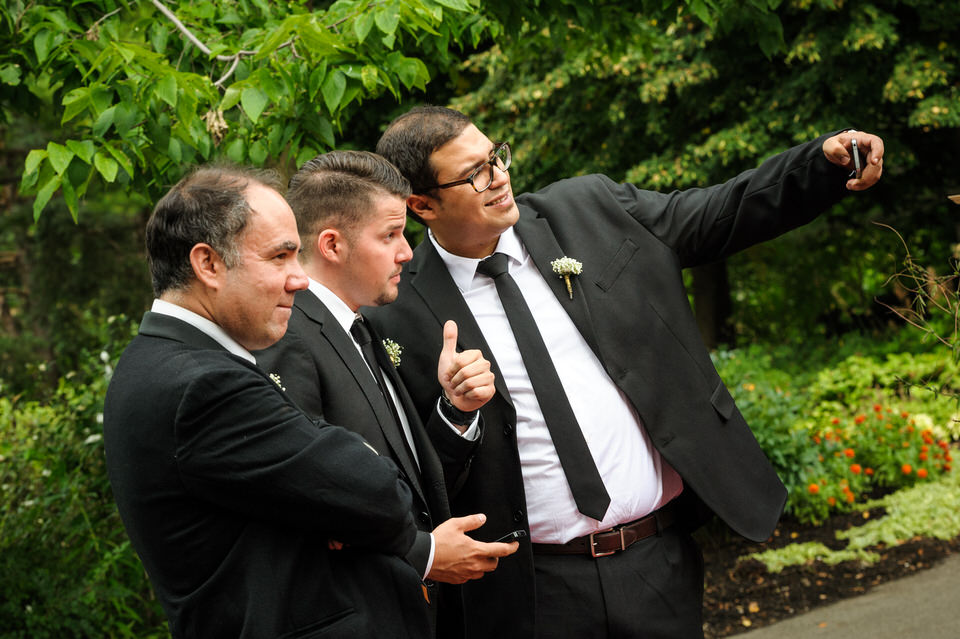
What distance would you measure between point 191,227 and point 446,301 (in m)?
1.11

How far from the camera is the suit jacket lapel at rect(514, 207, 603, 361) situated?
2.75 m

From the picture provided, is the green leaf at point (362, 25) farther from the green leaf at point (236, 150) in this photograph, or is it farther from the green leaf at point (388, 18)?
the green leaf at point (236, 150)

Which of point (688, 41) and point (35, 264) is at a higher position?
point (688, 41)

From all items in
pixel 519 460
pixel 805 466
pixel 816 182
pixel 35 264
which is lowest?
pixel 35 264

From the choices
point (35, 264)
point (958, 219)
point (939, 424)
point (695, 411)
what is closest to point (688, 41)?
point (958, 219)

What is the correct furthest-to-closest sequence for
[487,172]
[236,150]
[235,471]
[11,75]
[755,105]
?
[755,105], [11,75], [236,150], [487,172], [235,471]

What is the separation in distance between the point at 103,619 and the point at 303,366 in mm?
3530

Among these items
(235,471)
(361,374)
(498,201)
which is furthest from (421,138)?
(235,471)

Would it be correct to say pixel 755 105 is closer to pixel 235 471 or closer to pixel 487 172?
pixel 487 172

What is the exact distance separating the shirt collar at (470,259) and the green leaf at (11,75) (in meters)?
1.90

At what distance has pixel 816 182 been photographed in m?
2.60

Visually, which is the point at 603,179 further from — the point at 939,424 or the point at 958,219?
the point at 958,219

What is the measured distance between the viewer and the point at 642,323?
9.14ft

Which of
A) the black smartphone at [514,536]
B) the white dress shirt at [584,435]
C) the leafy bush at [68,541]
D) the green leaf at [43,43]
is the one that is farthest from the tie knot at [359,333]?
the leafy bush at [68,541]
